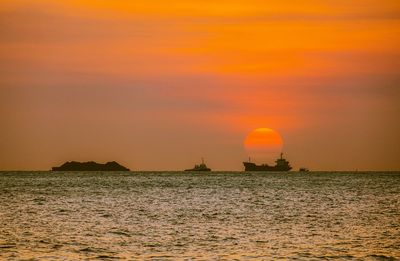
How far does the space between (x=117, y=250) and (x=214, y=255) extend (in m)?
6.57

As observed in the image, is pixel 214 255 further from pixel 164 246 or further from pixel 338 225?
pixel 338 225

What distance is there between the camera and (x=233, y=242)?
53.9 meters

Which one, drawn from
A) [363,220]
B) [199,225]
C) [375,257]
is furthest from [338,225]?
[375,257]

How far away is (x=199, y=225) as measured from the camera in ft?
224

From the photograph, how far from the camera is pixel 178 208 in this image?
93125 millimetres

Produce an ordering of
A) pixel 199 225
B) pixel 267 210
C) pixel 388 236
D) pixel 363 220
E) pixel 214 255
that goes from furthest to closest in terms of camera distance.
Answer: pixel 267 210 < pixel 363 220 < pixel 199 225 < pixel 388 236 < pixel 214 255

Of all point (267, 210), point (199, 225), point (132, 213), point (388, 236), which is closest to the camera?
point (388, 236)

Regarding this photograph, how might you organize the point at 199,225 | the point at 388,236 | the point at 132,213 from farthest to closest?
the point at 132,213 < the point at 199,225 < the point at 388,236

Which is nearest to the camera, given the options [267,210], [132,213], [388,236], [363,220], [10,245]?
[10,245]

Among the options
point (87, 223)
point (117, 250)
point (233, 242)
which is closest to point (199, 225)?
point (87, 223)

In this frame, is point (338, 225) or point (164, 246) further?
point (338, 225)

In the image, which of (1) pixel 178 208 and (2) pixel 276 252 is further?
(1) pixel 178 208

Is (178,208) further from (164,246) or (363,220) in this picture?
(164,246)

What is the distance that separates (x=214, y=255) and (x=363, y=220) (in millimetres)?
32428
